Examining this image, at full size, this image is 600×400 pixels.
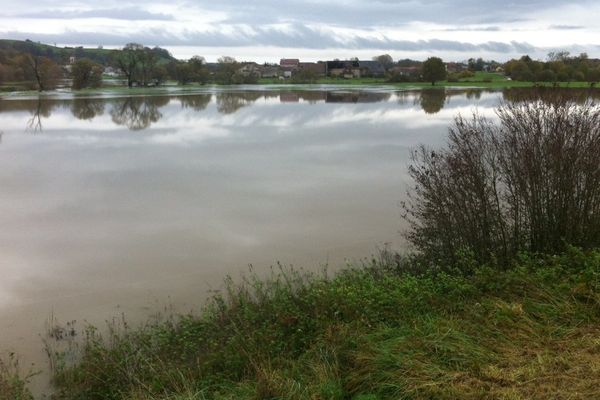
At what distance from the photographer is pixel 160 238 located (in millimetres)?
11914

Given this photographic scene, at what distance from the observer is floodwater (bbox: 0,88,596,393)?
9.27 meters

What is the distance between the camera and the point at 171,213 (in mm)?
13891

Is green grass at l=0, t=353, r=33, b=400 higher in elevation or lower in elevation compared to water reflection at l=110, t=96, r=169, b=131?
lower

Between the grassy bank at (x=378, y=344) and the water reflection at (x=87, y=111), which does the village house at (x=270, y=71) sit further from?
the grassy bank at (x=378, y=344)

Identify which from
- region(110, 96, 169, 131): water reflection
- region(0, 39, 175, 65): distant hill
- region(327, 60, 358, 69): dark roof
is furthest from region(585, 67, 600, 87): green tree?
region(0, 39, 175, 65): distant hill

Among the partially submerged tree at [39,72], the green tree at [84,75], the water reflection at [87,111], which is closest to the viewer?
the water reflection at [87,111]

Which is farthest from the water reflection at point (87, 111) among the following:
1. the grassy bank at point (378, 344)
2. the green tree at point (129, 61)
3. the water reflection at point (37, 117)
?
the green tree at point (129, 61)

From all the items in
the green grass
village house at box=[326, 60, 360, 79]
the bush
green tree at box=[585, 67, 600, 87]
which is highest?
village house at box=[326, 60, 360, 79]

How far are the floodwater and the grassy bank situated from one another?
1258 mm

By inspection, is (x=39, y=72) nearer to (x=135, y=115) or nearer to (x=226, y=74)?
(x=226, y=74)

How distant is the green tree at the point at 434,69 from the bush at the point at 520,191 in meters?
89.2

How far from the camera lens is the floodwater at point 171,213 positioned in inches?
365

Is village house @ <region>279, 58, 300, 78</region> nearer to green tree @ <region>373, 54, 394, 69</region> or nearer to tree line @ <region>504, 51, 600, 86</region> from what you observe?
green tree @ <region>373, 54, 394, 69</region>

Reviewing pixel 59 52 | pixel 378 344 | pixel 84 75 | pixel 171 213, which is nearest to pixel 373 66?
pixel 84 75
